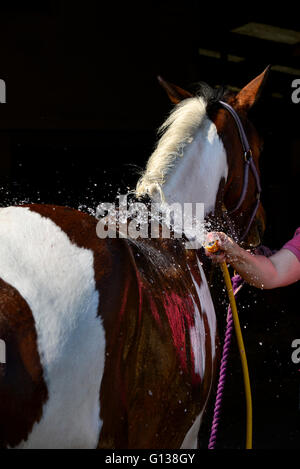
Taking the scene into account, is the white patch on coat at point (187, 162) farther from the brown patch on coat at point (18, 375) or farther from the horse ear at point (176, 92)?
the brown patch on coat at point (18, 375)

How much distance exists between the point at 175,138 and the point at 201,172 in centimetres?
14

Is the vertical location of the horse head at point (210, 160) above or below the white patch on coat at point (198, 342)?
above

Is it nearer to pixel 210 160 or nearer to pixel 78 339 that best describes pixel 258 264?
pixel 210 160

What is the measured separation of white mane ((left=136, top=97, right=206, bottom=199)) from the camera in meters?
1.70

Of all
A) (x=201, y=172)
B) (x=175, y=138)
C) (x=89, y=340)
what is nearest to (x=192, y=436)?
(x=89, y=340)

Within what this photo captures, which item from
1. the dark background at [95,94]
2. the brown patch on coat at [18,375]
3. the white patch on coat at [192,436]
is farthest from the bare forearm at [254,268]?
the dark background at [95,94]

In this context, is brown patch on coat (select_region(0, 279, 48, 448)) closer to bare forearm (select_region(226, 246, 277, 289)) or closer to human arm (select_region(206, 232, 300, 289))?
human arm (select_region(206, 232, 300, 289))

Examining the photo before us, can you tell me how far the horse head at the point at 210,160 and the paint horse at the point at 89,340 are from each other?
31cm

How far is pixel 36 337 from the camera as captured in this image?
1067 millimetres

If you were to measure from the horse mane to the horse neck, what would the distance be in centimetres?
2

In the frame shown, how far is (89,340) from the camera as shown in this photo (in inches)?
43.8

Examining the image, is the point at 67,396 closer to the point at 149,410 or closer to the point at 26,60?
the point at 149,410

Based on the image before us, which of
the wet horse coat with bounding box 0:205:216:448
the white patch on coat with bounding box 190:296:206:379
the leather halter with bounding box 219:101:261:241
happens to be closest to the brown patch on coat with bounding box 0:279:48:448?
the wet horse coat with bounding box 0:205:216:448

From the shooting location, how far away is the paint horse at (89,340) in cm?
106
